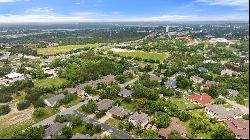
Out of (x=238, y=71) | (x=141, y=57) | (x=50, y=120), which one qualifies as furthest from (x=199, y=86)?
Result: (x=141, y=57)

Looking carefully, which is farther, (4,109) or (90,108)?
(4,109)

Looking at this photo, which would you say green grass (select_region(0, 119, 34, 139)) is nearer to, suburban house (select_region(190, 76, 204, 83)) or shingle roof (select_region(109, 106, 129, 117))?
shingle roof (select_region(109, 106, 129, 117))

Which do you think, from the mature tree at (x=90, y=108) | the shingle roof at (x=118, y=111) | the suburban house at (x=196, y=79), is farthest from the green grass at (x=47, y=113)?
the suburban house at (x=196, y=79)

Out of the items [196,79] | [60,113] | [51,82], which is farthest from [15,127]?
[196,79]

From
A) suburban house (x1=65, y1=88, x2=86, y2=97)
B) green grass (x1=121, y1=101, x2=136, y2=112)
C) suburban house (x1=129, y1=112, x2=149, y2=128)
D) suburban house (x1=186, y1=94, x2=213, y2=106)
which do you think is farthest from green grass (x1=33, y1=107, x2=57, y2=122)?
suburban house (x1=186, y1=94, x2=213, y2=106)

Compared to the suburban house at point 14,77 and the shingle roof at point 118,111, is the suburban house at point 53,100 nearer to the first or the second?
the shingle roof at point 118,111

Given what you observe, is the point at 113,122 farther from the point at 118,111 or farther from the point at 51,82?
the point at 51,82
